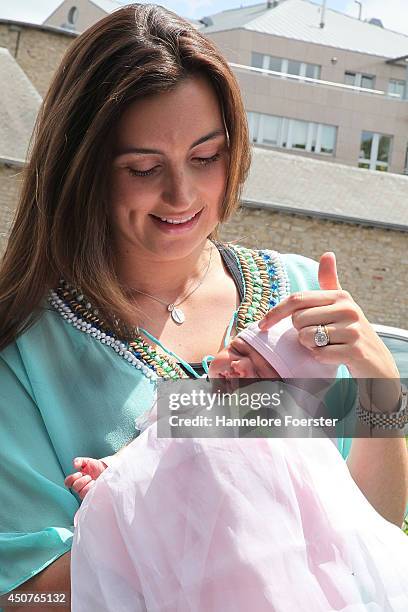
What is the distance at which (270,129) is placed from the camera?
40.9 metres

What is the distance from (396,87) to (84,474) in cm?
4472

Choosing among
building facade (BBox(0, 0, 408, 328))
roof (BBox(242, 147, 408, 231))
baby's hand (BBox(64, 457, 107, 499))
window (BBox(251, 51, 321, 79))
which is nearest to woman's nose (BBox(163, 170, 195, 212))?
baby's hand (BBox(64, 457, 107, 499))

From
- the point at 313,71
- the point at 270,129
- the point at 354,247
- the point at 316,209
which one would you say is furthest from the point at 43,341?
the point at 313,71

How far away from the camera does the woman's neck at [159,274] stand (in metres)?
2.07

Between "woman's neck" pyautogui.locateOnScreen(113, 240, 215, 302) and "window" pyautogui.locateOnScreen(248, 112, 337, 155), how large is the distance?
39.2m

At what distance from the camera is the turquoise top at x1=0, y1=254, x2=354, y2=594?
175 centimetres

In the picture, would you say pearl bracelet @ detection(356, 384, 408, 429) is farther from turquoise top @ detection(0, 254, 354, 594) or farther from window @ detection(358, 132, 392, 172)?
window @ detection(358, 132, 392, 172)

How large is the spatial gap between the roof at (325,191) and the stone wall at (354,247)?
185 millimetres

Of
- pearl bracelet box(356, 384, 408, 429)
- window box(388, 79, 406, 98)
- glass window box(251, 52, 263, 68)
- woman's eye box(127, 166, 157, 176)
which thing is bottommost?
window box(388, 79, 406, 98)

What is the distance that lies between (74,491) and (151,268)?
52cm

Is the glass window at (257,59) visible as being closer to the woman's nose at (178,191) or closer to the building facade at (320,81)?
the building facade at (320,81)

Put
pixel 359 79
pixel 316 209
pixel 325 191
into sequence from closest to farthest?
pixel 316 209 → pixel 325 191 → pixel 359 79

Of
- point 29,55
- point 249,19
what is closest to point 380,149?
point 249,19

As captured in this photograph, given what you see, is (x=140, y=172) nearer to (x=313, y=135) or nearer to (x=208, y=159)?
(x=208, y=159)
